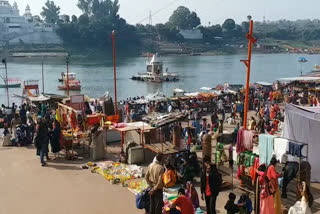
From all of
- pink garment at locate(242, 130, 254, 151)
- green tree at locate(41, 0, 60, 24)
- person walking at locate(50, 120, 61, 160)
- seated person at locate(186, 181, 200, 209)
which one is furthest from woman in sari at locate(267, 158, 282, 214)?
green tree at locate(41, 0, 60, 24)

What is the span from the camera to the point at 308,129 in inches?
337

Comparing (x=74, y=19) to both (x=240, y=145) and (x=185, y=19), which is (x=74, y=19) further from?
(x=240, y=145)

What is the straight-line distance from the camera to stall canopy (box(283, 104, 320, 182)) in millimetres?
8484

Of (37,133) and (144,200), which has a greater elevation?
(37,133)

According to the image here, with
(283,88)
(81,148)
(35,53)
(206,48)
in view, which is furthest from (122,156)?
(206,48)

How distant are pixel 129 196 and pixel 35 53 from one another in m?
100

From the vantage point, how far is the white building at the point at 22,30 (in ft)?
386

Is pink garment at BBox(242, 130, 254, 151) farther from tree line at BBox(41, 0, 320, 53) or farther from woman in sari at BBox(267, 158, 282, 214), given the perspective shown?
tree line at BBox(41, 0, 320, 53)

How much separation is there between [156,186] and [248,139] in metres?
3.38

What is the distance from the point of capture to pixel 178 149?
31.0 feet

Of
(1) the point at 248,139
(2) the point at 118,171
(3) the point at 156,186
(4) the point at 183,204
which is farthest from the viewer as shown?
(2) the point at 118,171

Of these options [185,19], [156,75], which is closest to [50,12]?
[185,19]

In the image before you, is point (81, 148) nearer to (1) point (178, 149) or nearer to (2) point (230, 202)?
(1) point (178, 149)

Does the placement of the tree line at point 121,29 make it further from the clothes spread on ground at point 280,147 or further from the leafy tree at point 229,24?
the clothes spread on ground at point 280,147
